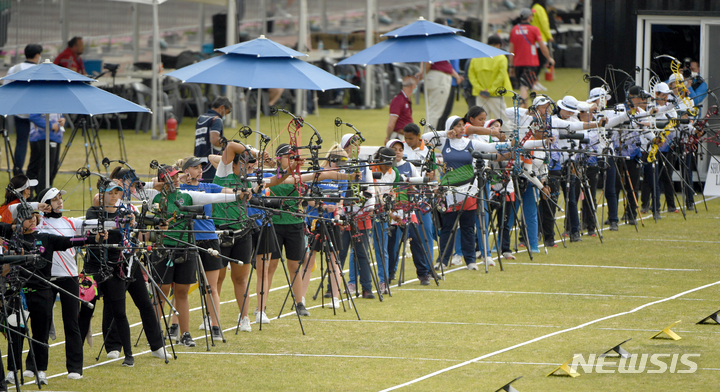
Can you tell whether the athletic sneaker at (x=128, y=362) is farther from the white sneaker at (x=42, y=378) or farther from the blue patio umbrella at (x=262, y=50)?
the blue patio umbrella at (x=262, y=50)

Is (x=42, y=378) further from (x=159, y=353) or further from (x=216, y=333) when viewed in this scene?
(x=216, y=333)

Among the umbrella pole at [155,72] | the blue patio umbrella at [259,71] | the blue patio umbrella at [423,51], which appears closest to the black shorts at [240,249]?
the blue patio umbrella at [259,71]

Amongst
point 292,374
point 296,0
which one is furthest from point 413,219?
point 296,0

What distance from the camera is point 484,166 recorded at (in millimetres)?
11578

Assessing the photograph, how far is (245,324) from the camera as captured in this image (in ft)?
30.4

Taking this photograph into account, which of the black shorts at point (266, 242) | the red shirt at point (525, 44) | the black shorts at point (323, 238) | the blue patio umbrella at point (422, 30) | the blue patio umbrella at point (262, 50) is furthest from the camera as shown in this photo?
the red shirt at point (525, 44)

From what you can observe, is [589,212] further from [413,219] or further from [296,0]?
[296,0]

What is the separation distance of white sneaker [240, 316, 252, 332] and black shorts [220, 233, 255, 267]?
55 centimetres

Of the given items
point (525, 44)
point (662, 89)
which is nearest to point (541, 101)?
point (662, 89)

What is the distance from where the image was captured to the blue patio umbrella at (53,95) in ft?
31.5

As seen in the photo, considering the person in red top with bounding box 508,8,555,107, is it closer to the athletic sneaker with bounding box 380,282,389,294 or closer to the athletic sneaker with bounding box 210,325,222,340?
the athletic sneaker with bounding box 380,282,389,294

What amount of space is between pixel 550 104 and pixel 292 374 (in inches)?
247

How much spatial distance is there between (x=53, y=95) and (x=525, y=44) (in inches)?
499

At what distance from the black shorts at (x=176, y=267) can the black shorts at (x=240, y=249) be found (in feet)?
2.22
